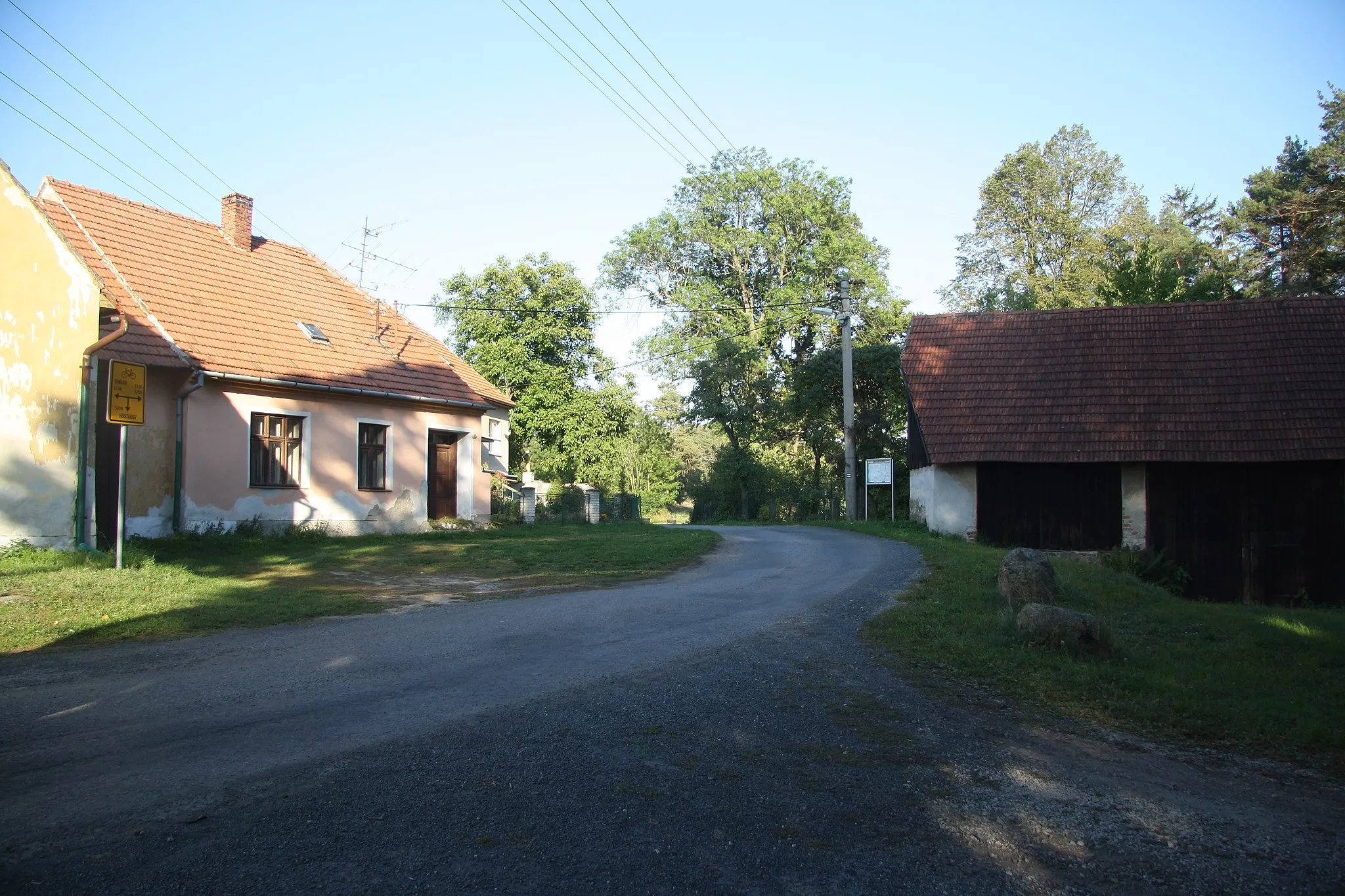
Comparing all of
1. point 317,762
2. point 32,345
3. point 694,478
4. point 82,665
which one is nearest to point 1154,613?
point 317,762

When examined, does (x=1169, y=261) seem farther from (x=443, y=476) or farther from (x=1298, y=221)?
(x=443, y=476)

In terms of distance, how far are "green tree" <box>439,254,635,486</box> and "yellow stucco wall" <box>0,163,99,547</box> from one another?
21.8 meters

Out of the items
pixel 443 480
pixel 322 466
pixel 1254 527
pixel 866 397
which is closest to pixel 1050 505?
pixel 1254 527

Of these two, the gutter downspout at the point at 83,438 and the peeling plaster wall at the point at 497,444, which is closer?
the gutter downspout at the point at 83,438

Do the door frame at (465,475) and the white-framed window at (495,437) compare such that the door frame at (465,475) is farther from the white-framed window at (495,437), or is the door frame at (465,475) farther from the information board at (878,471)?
the information board at (878,471)

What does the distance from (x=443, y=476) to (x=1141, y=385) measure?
1775 cm

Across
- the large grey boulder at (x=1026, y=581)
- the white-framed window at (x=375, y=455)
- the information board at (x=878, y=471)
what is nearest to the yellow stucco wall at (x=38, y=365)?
the white-framed window at (x=375, y=455)

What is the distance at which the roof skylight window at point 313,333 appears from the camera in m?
21.0

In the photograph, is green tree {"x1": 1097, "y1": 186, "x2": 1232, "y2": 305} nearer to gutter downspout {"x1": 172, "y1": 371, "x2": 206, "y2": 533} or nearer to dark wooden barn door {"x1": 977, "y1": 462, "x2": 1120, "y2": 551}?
dark wooden barn door {"x1": 977, "y1": 462, "x2": 1120, "y2": 551}

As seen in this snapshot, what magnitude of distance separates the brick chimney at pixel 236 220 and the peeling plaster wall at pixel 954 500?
1830 cm

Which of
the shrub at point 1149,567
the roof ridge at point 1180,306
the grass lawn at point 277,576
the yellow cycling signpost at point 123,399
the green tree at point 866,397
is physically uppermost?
the roof ridge at point 1180,306

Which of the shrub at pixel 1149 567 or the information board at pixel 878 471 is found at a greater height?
the information board at pixel 878 471

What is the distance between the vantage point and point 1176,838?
425 centimetres

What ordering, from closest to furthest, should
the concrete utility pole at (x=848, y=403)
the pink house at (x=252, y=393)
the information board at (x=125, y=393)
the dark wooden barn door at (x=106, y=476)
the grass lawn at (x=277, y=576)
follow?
the grass lawn at (x=277, y=576), the information board at (x=125, y=393), the dark wooden barn door at (x=106, y=476), the pink house at (x=252, y=393), the concrete utility pole at (x=848, y=403)
